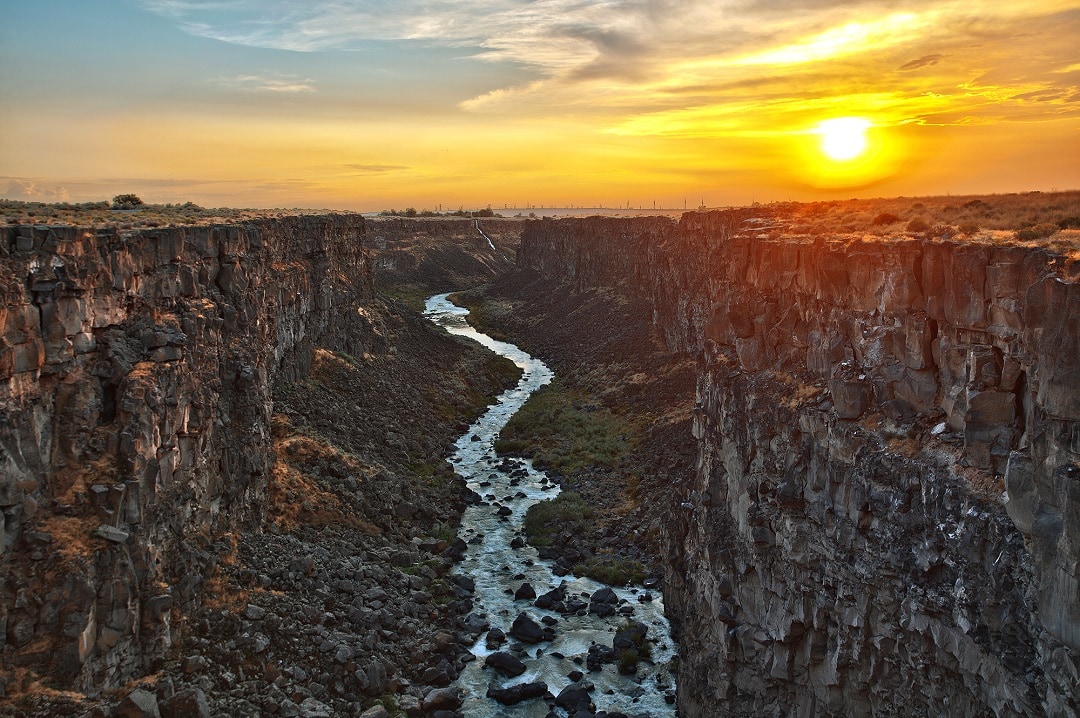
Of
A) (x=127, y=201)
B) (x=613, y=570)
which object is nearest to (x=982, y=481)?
(x=613, y=570)

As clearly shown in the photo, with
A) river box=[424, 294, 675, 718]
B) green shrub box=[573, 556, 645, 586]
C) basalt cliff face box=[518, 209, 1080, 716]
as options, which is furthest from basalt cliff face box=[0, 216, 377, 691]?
basalt cliff face box=[518, 209, 1080, 716]

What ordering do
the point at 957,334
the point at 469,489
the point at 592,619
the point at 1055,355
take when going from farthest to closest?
the point at 469,489 → the point at 592,619 → the point at 957,334 → the point at 1055,355

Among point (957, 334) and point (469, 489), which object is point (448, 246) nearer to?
point (469, 489)

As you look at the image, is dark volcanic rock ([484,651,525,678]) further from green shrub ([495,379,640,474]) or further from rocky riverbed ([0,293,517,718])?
green shrub ([495,379,640,474])

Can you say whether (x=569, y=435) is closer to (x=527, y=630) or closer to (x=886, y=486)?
(x=527, y=630)

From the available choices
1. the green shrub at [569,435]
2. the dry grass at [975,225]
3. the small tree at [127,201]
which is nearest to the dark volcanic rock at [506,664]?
the dry grass at [975,225]

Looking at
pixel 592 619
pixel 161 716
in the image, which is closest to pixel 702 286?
pixel 592 619
